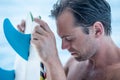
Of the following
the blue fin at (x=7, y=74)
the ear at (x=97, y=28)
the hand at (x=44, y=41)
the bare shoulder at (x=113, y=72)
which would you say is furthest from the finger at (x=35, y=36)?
the bare shoulder at (x=113, y=72)

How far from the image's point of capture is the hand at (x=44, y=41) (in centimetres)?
129

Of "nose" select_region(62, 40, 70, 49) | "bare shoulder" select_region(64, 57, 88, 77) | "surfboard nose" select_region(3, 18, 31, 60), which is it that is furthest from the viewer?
"bare shoulder" select_region(64, 57, 88, 77)

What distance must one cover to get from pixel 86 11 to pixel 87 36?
10 cm

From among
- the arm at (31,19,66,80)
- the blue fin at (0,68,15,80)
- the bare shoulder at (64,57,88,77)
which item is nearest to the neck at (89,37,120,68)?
the bare shoulder at (64,57,88,77)

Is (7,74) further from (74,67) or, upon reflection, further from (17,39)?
(74,67)

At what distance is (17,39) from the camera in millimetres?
1249

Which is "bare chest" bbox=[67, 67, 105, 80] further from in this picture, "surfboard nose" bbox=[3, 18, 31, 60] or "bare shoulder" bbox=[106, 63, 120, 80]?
"surfboard nose" bbox=[3, 18, 31, 60]

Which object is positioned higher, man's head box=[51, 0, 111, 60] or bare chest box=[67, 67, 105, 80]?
man's head box=[51, 0, 111, 60]

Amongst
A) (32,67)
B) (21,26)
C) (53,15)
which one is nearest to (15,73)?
(32,67)

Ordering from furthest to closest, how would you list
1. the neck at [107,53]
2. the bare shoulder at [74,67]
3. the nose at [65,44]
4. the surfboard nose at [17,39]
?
the bare shoulder at [74,67] < the neck at [107,53] < the nose at [65,44] < the surfboard nose at [17,39]

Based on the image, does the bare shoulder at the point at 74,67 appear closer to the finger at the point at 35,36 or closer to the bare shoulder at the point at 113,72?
the bare shoulder at the point at 113,72

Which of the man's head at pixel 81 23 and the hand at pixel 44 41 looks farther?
the man's head at pixel 81 23

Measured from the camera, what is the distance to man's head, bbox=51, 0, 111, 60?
1.43 m

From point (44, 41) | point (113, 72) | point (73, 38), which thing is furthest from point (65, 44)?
point (113, 72)
